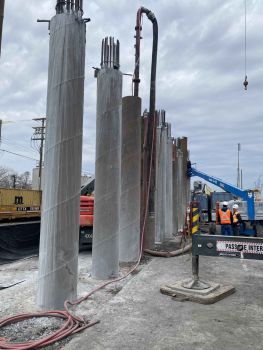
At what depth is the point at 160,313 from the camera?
587 cm

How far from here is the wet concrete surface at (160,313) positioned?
15.5ft

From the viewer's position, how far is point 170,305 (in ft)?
20.6

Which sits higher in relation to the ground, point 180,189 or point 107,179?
point 180,189

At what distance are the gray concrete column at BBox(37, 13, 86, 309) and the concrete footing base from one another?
5.82 ft

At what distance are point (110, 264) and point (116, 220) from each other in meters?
1.00

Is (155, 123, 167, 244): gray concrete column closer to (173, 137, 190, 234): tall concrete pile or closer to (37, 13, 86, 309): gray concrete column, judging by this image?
(173, 137, 190, 234): tall concrete pile

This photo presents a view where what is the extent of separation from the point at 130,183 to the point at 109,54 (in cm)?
353

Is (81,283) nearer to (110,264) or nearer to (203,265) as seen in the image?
(110,264)

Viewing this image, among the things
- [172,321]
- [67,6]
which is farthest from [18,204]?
[172,321]

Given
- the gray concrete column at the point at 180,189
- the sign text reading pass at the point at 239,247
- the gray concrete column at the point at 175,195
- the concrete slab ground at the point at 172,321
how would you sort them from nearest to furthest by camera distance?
1. the concrete slab ground at the point at 172,321
2. the sign text reading pass at the point at 239,247
3. the gray concrete column at the point at 175,195
4. the gray concrete column at the point at 180,189

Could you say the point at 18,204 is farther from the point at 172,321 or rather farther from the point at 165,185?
the point at 172,321

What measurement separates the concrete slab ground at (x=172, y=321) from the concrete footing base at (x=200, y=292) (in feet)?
0.37

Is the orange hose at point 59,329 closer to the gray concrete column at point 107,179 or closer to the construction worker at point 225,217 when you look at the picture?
the gray concrete column at point 107,179

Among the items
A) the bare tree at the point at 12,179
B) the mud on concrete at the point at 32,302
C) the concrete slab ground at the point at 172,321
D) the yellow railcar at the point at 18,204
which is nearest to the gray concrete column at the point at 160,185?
the mud on concrete at the point at 32,302
